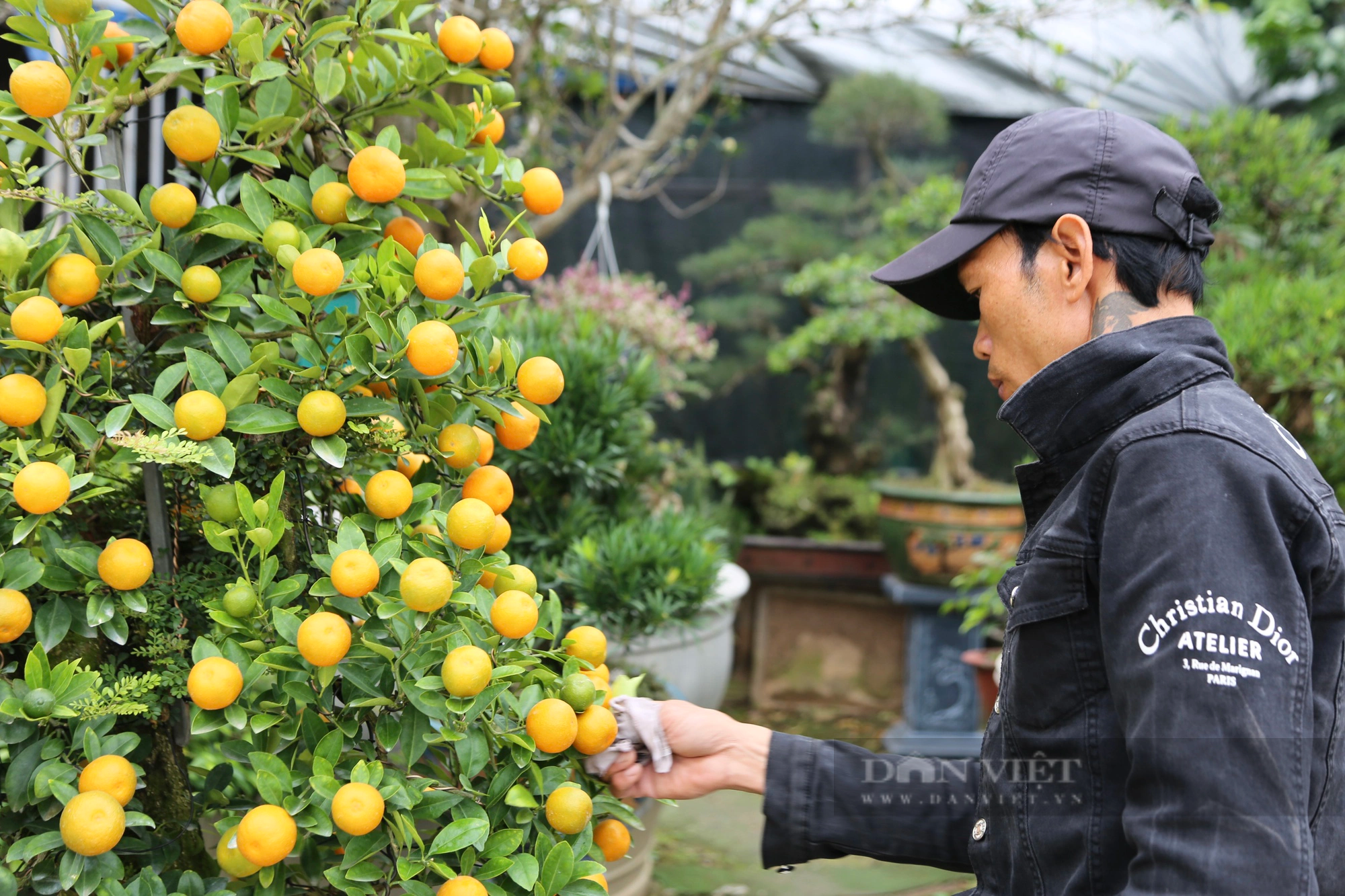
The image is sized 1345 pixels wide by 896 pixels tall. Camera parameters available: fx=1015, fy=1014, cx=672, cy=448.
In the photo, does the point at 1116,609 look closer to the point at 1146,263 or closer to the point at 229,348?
the point at 1146,263

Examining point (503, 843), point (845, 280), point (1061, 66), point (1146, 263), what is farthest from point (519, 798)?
point (1061, 66)

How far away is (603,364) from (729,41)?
1207mm

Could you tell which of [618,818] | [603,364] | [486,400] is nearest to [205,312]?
[486,400]

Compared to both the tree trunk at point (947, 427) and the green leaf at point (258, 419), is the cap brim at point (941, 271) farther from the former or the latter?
the tree trunk at point (947, 427)

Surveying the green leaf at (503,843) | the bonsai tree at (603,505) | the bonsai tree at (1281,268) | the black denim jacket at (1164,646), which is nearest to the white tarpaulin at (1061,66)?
the bonsai tree at (1281,268)

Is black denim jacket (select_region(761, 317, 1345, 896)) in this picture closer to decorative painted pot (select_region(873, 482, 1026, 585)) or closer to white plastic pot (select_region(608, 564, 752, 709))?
white plastic pot (select_region(608, 564, 752, 709))

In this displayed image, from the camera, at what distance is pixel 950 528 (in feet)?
13.5

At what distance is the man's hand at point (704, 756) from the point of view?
1228 millimetres

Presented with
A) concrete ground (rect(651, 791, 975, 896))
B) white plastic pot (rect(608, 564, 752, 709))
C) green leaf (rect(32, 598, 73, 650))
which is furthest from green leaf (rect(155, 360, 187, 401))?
concrete ground (rect(651, 791, 975, 896))

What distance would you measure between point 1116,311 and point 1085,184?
0.44 ft

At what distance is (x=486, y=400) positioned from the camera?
3.41 feet

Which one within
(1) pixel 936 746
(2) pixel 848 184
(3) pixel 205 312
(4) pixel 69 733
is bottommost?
(1) pixel 936 746

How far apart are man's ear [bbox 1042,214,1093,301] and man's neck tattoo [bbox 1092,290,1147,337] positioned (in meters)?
0.03

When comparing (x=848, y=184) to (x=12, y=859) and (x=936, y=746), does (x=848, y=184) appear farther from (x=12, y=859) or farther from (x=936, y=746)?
(x=12, y=859)
